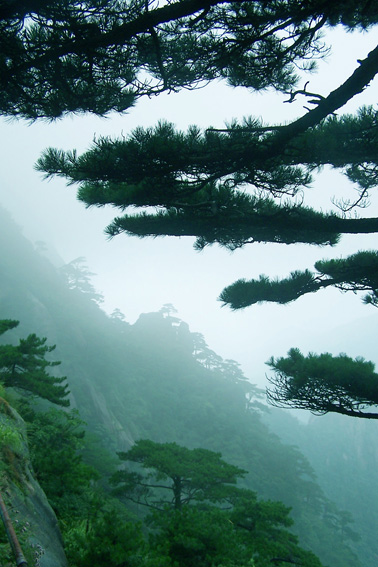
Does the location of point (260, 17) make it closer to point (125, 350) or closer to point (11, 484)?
point (11, 484)

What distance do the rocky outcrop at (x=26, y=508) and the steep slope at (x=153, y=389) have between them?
14.5m

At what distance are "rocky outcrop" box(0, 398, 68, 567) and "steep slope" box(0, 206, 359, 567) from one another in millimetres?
14513

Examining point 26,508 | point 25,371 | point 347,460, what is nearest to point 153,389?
point 25,371

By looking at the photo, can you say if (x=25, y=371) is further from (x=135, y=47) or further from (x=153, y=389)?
(x=153, y=389)

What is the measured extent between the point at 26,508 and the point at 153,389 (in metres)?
25.1

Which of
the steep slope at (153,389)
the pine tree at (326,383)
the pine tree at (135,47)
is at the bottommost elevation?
the steep slope at (153,389)

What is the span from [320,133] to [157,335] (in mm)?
33674

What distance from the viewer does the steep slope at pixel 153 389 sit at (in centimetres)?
2138

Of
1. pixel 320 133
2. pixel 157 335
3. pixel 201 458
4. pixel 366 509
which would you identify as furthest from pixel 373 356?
pixel 320 133

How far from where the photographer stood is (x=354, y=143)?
2846 millimetres

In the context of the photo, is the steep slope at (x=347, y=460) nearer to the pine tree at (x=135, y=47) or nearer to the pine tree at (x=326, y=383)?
the pine tree at (x=326, y=383)

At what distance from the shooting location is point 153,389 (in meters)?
27.6

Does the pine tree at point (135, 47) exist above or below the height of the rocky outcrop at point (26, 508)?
above

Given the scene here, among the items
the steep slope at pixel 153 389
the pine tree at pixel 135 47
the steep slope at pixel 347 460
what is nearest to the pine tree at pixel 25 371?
the pine tree at pixel 135 47
